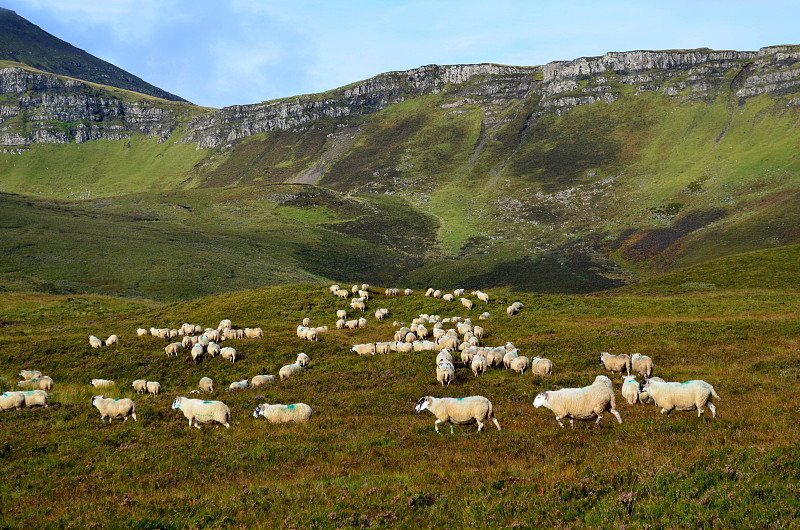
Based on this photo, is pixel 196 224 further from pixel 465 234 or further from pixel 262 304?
pixel 262 304

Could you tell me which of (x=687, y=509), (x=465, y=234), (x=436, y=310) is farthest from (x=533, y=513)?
(x=465, y=234)

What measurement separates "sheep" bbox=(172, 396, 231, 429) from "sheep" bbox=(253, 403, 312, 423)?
1174 millimetres

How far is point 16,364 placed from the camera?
31.3m

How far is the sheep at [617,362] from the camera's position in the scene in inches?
894

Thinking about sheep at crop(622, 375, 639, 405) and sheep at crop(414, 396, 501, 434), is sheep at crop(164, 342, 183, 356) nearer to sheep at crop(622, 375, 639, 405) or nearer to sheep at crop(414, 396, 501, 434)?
sheep at crop(414, 396, 501, 434)

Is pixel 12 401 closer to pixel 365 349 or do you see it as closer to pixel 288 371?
pixel 288 371

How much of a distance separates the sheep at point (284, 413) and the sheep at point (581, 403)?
897 centimetres

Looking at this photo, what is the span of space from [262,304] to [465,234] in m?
157

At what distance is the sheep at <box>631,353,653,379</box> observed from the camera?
21.6 metres

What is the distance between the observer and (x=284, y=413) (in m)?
17.2

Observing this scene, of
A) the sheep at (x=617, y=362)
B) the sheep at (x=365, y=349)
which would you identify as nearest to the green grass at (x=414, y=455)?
the sheep at (x=617, y=362)

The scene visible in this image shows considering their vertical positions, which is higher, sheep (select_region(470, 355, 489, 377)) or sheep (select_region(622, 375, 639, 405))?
sheep (select_region(622, 375, 639, 405))

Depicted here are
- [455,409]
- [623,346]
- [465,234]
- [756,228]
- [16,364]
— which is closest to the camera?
[455,409]

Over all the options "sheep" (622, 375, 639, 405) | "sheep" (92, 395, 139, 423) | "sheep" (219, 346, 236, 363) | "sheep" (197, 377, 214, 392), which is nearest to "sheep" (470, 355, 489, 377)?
"sheep" (622, 375, 639, 405)
